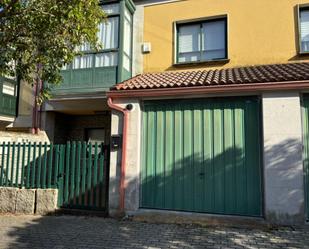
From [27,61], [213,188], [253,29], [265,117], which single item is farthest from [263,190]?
[27,61]

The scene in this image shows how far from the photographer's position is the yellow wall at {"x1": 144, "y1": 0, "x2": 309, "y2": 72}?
930 cm

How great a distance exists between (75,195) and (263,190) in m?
4.79

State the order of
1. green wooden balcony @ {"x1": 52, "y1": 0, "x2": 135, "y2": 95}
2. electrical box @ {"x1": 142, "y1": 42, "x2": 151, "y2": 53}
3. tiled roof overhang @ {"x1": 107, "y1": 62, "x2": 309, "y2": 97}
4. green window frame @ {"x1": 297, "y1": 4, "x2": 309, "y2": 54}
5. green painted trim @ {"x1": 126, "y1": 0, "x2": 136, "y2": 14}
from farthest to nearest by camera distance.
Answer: electrical box @ {"x1": 142, "y1": 42, "x2": 151, "y2": 53}, green painted trim @ {"x1": 126, "y1": 0, "x2": 136, "y2": 14}, green wooden balcony @ {"x1": 52, "y1": 0, "x2": 135, "y2": 95}, green window frame @ {"x1": 297, "y1": 4, "x2": 309, "y2": 54}, tiled roof overhang @ {"x1": 107, "y1": 62, "x2": 309, "y2": 97}

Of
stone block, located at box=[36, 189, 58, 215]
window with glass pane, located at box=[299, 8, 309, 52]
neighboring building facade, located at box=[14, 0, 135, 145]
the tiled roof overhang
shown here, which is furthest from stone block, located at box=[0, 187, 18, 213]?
window with glass pane, located at box=[299, 8, 309, 52]

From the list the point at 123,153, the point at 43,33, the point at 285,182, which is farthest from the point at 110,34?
the point at 285,182

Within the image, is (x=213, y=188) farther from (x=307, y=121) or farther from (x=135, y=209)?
(x=307, y=121)

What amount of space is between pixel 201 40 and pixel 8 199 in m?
7.85

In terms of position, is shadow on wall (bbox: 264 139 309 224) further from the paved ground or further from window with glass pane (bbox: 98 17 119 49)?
window with glass pane (bbox: 98 17 119 49)

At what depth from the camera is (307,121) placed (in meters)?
6.73

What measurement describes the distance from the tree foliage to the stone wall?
299 cm

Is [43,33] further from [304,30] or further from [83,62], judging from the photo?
[304,30]

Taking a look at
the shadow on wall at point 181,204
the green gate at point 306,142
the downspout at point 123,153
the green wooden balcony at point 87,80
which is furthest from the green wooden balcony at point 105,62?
the green gate at point 306,142

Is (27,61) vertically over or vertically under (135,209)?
over

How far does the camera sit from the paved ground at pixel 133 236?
5.40 meters
